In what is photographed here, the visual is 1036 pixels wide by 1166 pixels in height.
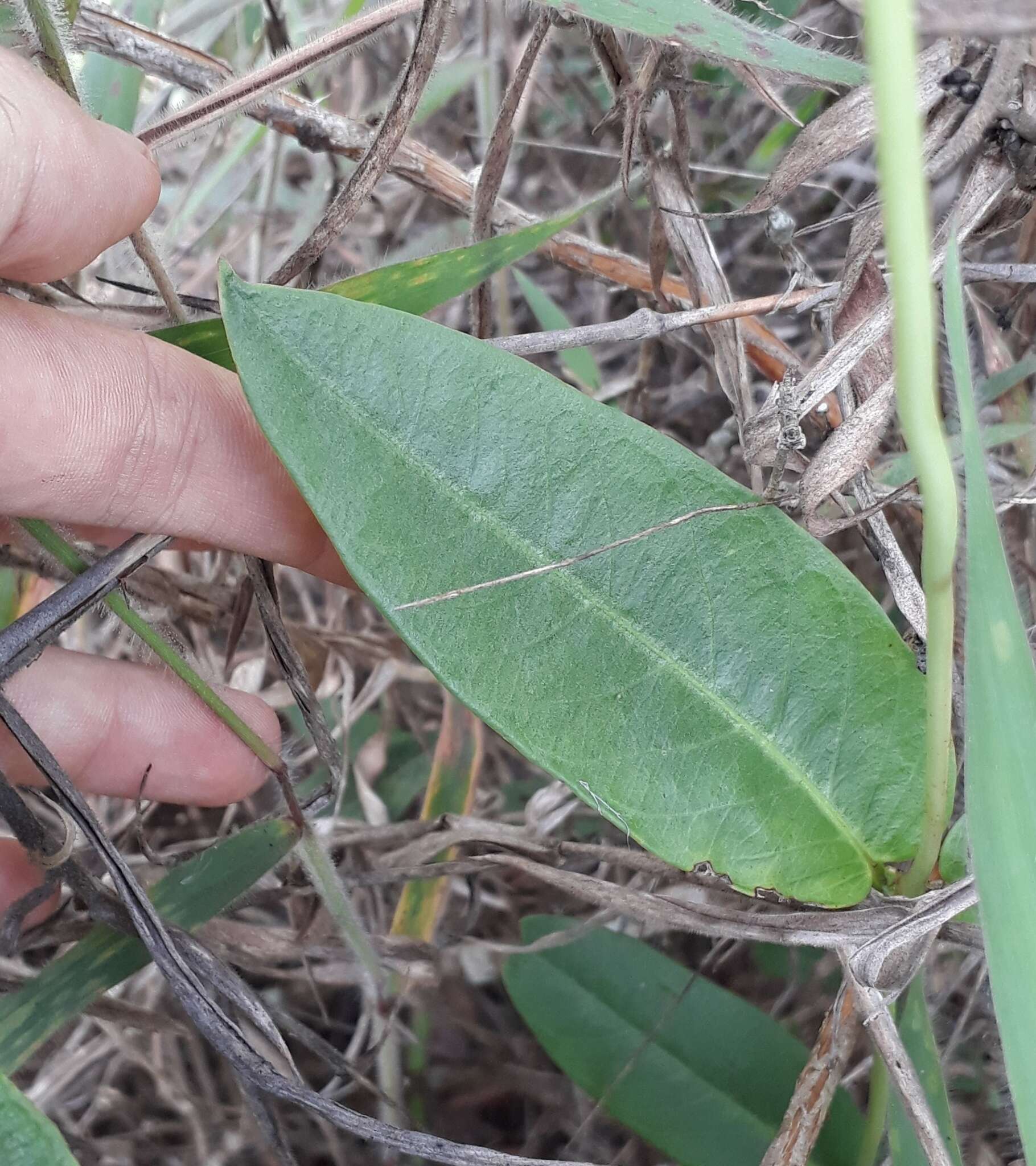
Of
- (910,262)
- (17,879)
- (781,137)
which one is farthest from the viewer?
(781,137)

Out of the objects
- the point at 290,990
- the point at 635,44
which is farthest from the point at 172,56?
the point at 290,990

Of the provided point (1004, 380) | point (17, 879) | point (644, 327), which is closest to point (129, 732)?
point (17, 879)

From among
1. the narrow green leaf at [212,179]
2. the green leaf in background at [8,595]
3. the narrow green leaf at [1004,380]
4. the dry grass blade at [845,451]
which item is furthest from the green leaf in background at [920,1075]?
the narrow green leaf at [212,179]

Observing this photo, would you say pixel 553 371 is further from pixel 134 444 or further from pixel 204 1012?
pixel 204 1012

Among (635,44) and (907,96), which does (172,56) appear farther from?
(907,96)

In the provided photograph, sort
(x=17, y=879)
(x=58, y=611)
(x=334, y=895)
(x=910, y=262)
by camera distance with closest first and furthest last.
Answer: (x=910, y=262) → (x=58, y=611) → (x=334, y=895) → (x=17, y=879)

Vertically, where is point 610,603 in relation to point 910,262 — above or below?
below

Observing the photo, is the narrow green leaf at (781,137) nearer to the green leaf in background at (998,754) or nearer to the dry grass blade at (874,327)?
the dry grass blade at (874,327)
